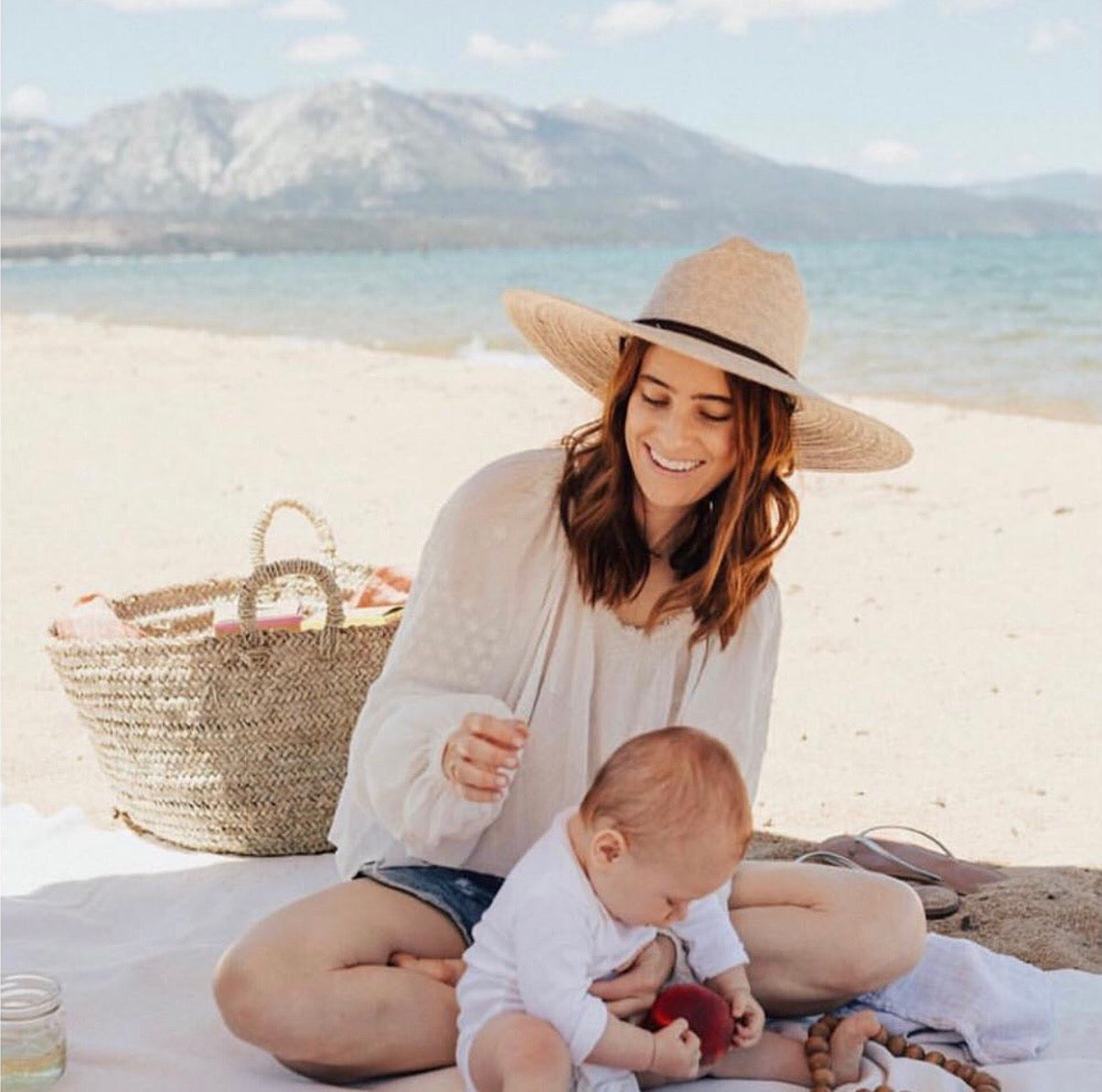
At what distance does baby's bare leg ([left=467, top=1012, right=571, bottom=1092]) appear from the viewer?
2.23 m

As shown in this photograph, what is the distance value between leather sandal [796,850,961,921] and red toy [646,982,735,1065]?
0.93 m

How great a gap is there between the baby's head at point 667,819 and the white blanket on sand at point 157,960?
468 millimetres

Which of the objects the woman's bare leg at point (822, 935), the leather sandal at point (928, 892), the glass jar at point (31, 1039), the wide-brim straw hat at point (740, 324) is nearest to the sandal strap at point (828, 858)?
the leather sandal at point (928, 892)

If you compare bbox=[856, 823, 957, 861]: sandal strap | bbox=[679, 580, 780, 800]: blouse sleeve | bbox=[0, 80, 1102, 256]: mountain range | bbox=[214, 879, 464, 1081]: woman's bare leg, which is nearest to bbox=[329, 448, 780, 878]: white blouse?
bbox=[679, 580, 780, 800]: blouse sleeve

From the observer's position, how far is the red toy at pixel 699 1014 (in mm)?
2457

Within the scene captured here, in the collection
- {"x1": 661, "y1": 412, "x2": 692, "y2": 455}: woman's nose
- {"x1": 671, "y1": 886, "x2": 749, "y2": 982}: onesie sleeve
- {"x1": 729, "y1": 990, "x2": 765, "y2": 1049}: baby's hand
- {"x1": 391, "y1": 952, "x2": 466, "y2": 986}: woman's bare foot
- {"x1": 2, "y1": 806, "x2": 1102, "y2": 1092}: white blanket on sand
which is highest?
{"x1": 661, "y1": 412, "x2": 692, "y2": 455}: woman's nose

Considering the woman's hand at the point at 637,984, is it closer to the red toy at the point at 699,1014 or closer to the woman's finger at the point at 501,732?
the red toy at the point at 699,1014

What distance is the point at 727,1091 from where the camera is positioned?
255cm

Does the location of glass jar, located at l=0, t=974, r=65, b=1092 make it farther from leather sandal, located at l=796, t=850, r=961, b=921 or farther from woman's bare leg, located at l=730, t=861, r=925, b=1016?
leather sandal, located at l=796, t=850, r=961, b=921

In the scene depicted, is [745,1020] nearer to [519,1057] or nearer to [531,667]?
[519,1057]

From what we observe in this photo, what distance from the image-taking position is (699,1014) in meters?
2.46

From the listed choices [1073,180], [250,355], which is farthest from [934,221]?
[250,355]

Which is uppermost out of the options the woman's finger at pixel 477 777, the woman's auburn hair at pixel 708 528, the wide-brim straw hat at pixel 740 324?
the wide-brim straw hat at pixel 740 324

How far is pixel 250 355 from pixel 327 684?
12704 millimetres
